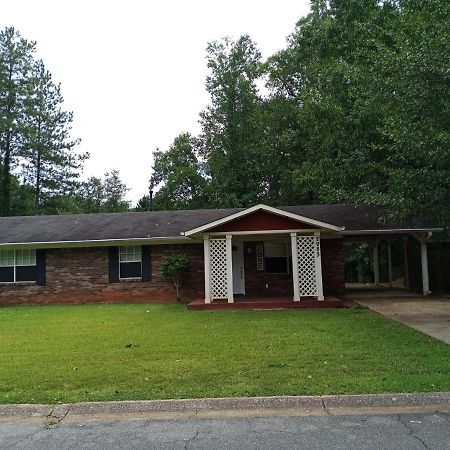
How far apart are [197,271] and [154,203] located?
21.3m

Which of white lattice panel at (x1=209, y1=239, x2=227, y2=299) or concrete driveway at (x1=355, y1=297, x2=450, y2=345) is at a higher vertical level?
white lattice panel at (x1=209, y1=239, x2=227, y2=299)

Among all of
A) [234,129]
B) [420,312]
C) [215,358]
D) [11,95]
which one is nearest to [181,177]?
[234,129]

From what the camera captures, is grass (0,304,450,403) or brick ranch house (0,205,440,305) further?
brick ranch house (0,205,440,305)

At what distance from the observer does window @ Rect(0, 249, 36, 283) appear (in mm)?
18938

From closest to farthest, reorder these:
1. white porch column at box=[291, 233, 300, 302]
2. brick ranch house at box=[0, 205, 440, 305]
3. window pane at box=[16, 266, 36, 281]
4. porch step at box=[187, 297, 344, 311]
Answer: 1. porch step at box=[187, 297, 344, 311]
2. white porch column at box=[291, 233, 300, 302]
3. brick ranch house at box=[0, 205, 440, 305]
4. window pane at box=[16, 266, 36, 281]

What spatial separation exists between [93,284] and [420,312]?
11.4m

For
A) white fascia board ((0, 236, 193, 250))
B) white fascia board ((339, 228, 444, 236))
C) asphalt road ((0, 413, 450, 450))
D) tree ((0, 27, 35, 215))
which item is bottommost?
asphalt road ((0, 413, 450, 450))

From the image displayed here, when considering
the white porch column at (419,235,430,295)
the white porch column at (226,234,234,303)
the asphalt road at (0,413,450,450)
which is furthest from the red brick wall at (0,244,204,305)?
the asphalt road at (0,413,450,450)

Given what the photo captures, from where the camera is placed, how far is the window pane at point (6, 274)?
62.1 feet

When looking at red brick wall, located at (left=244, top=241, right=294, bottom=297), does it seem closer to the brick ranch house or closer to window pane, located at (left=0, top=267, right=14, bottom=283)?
the brick ranch house

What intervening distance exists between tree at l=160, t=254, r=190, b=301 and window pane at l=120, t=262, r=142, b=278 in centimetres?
108

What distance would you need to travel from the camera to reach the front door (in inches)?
722

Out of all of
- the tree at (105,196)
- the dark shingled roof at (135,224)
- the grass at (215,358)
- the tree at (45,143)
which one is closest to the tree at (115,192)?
the tree at (105,196)

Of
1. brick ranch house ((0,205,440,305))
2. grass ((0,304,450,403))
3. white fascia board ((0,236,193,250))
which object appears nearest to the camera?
grass ((0,304,450,403))
